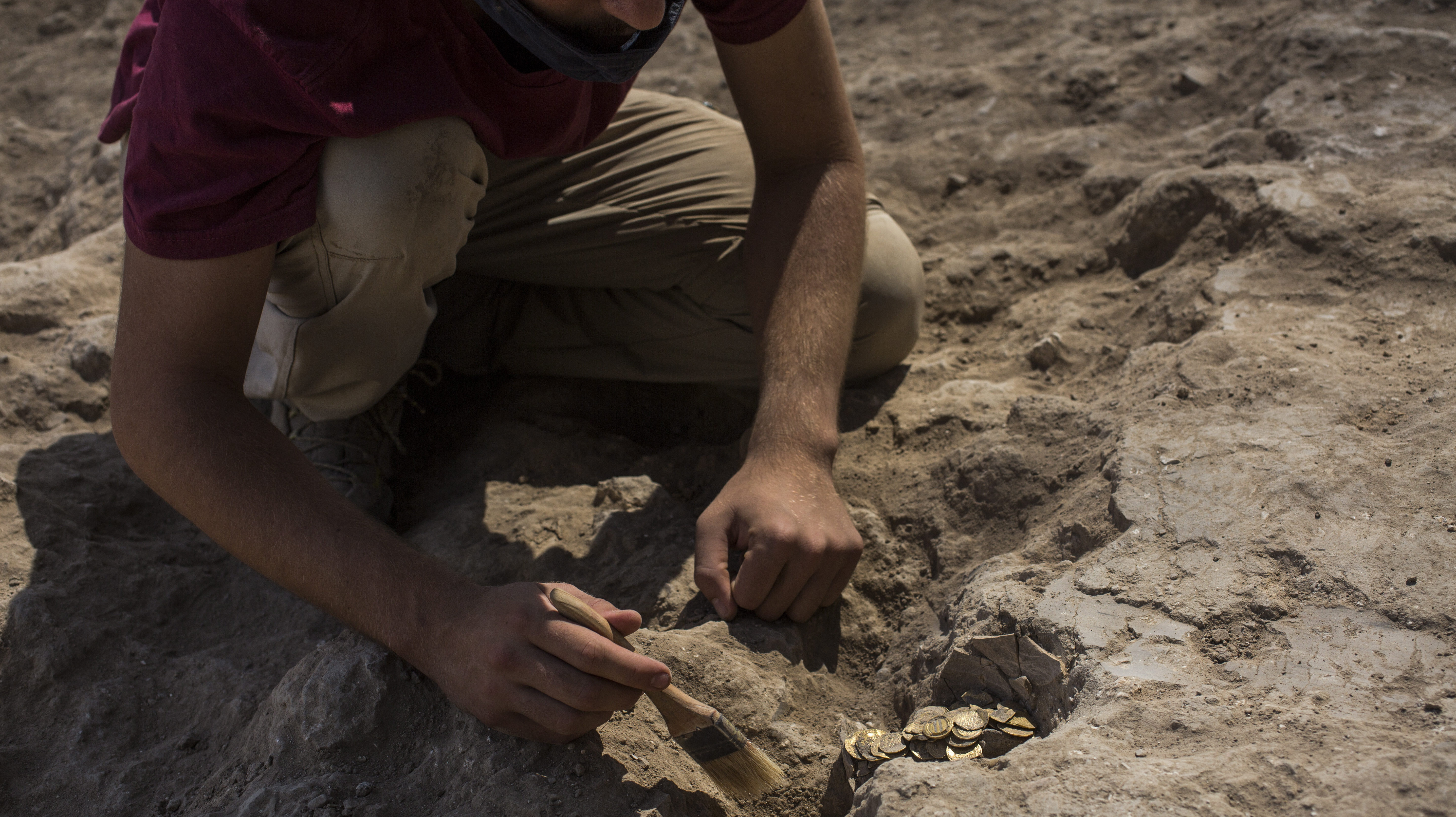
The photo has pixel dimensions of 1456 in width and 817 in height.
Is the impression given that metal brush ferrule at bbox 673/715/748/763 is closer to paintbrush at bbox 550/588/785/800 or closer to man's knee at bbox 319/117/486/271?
paintbrush at bbox 550/588/785/800

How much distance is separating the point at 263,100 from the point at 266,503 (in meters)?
0.54

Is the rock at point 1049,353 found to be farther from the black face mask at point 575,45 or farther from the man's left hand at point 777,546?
the black face mask at point 575,45

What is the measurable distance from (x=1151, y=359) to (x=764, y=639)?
881mm

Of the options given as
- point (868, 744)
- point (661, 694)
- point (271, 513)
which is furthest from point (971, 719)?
point (271, 513)

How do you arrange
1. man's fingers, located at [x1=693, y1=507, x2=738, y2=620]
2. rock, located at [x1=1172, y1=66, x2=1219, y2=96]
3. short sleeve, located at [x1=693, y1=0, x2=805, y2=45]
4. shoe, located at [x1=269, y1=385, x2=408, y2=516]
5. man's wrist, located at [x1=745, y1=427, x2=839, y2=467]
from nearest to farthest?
man's fingers, located at [x1=693, y1=507, x2=738, y2=620], man's wrist, located at [x1=745, y1=427, x2=839, y2=467], short sleeve, located at [x1=693, y1=0, x2=805, y2=45], shoe, located at [x1=269, y1=385, x2=408, y2=516], rock, located at [x1=1172, y1=66, x2=1219, y2=96]

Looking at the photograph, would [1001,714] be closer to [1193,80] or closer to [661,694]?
[661,694]

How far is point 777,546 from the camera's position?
147 cm

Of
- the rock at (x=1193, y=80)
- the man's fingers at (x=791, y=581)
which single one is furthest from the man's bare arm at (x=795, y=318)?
the rock at (x=1193, y=80)

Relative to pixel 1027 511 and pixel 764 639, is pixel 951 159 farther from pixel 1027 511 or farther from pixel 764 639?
pixel 764 639

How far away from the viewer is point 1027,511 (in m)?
1.62

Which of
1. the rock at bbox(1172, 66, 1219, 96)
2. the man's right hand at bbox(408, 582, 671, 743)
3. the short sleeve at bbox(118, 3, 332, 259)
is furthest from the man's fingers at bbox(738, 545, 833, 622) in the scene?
the rock at bbox(1172, 66, 1219, 96)

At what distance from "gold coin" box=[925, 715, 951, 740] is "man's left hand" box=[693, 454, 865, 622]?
0.97ft

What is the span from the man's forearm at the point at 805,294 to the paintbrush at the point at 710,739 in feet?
1.60

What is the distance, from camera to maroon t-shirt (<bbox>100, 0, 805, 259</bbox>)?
1.30 metres
